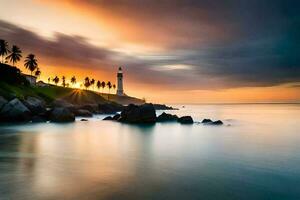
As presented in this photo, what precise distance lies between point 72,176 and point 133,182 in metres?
4.67

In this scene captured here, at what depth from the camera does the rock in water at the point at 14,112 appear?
63750 millimetres

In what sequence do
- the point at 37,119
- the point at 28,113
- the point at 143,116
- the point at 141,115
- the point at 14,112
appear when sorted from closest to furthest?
the point at 14,112 → the point at 37,119 → the point at 28,113 → the point at 141,115 → the point at 143,116

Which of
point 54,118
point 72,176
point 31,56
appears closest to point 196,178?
point 72,176

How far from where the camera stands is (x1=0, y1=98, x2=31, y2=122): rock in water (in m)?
63.8

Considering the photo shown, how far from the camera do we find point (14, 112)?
6444cm

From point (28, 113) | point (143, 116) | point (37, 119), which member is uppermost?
point (28, 113)

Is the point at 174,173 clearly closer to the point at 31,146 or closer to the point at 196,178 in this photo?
the point at 196,178

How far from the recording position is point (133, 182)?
19531mm

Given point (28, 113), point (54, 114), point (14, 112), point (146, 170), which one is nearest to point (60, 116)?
point (54, 114)

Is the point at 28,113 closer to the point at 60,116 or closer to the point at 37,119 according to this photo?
the point at 37,119

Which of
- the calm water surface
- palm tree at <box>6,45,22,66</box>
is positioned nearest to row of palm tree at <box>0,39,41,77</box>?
palm tree at <box>6,45,22,66</box>

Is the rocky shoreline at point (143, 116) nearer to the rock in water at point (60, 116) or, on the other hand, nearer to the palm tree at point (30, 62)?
the rock in water at point (60, 116)

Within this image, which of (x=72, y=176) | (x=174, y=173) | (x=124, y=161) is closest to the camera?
(x=72, y=176)

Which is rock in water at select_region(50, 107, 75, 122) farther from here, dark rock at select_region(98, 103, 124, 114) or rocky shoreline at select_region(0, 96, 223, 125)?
dark rock at select_region(98, 103, 124, 114)
